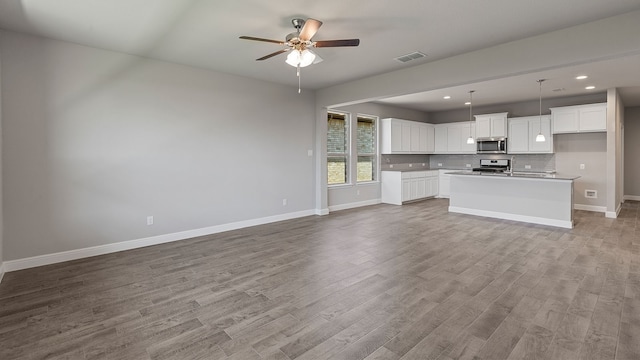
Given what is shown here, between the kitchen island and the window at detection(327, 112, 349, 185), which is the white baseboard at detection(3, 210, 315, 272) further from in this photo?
the kitchen island

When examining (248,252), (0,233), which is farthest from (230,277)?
(0,233)

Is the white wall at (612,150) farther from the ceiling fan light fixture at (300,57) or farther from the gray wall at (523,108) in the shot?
the ceiling fan light fixture at (300,57)

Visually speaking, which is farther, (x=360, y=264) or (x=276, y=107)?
(x=276, y=107)

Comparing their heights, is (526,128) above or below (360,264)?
above

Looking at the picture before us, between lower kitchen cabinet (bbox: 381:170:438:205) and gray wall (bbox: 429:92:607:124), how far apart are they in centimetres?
213

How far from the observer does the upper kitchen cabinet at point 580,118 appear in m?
6.48

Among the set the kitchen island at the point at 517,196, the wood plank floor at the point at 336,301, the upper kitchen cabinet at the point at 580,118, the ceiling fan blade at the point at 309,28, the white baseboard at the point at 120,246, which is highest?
the ceiling fan blade at the point at 309,28

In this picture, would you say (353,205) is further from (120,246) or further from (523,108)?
(523,108)

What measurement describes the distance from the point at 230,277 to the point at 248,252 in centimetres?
83

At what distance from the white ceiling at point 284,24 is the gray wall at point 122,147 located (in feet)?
1.16

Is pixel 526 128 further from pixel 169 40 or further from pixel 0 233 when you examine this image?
pixel 0 233

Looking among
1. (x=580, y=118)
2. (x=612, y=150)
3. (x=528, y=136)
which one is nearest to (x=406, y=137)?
(x=528, y=136)

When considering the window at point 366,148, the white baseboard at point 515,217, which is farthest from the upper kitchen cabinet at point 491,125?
the window at point 366,148

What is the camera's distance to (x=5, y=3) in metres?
2.81
